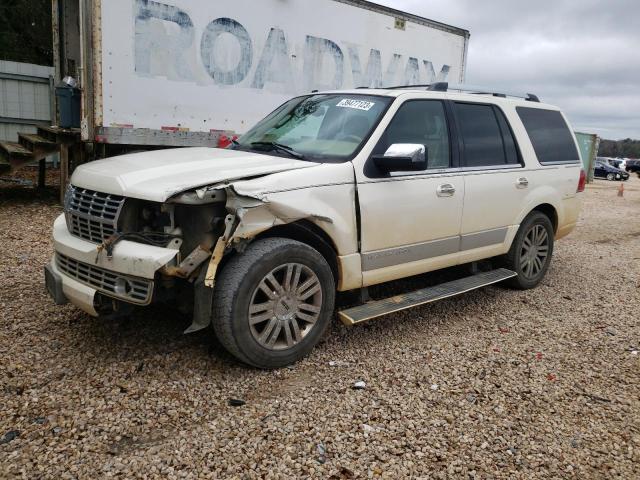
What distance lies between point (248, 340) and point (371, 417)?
0.88 metres

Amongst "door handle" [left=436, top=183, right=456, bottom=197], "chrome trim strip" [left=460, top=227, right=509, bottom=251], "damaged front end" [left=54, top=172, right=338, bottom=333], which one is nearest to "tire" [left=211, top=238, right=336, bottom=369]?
"damaged front end" [left=54, top=172, right=338, bottom=333]

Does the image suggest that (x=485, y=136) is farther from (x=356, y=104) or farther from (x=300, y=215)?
(x=300, y=215)

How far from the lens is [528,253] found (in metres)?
5.48

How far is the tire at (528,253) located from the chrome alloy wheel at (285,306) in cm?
264

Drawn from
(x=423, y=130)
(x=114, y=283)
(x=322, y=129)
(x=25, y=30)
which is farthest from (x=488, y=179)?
(x=25, y=30)

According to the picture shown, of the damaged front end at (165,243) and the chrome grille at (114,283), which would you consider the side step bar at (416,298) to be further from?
the chrome grille at (114,283)

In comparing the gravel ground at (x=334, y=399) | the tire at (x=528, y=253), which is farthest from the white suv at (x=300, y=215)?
the gravel ground at (x=334, y=399)

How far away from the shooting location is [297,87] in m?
9.23

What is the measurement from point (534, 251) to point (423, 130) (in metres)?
2.14

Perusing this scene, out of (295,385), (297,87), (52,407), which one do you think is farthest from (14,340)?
(297,87)

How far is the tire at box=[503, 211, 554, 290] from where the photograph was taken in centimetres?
529

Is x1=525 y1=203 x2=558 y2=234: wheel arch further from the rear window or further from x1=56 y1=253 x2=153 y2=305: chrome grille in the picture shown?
x1=56 y1=253 x2=153 y2=305: chrome grille

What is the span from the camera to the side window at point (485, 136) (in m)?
4.65

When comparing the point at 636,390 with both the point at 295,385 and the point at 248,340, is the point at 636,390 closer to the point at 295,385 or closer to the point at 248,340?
the point at 295,385
